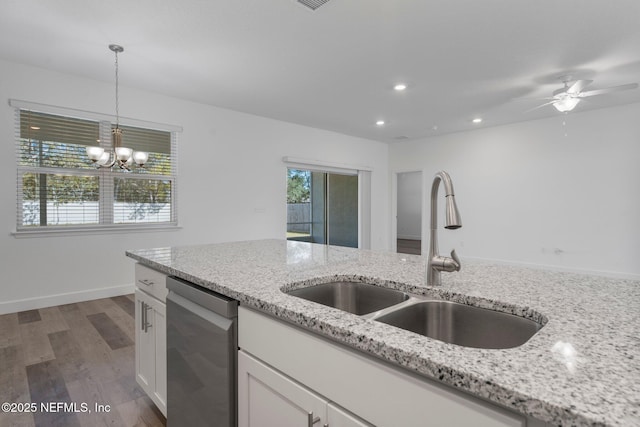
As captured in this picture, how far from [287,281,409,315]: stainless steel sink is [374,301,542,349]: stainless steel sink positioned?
18 centimetres

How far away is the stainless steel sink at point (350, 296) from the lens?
1.31 metres

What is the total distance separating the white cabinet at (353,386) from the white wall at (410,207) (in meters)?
9.55

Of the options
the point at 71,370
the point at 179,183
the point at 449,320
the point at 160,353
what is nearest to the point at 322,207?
the point at 179,183

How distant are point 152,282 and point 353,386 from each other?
1.33 meters

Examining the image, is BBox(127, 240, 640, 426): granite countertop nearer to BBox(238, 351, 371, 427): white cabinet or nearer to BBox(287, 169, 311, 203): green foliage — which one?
BBox(238, 351, 371, 427): white cabinet

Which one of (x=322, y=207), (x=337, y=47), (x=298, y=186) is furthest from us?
(x=322, y=207)

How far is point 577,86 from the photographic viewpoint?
3791 millimetres

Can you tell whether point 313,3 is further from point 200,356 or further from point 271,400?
point 271,400

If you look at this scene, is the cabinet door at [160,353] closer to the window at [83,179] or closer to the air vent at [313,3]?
the air vent at [313,3]

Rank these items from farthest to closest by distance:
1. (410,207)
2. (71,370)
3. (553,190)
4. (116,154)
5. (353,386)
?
(410,207), (553,190), (116,154), (71,370), (353,386)

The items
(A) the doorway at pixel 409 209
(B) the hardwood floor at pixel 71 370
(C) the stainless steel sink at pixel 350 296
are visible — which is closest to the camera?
(C) the stainless steel sink at pixel 350 296

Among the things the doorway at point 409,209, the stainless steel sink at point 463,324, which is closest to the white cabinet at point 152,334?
the stainless steel sink at point 463,324

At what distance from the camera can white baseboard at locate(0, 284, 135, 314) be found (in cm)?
355

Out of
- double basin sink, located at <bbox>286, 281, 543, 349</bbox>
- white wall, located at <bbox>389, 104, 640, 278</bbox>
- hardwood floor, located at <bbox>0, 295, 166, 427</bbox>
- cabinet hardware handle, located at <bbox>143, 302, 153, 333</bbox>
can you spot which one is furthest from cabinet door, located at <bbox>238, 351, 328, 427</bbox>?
white wall, located at <bbox>389, 104, 640, 278</bbox>
